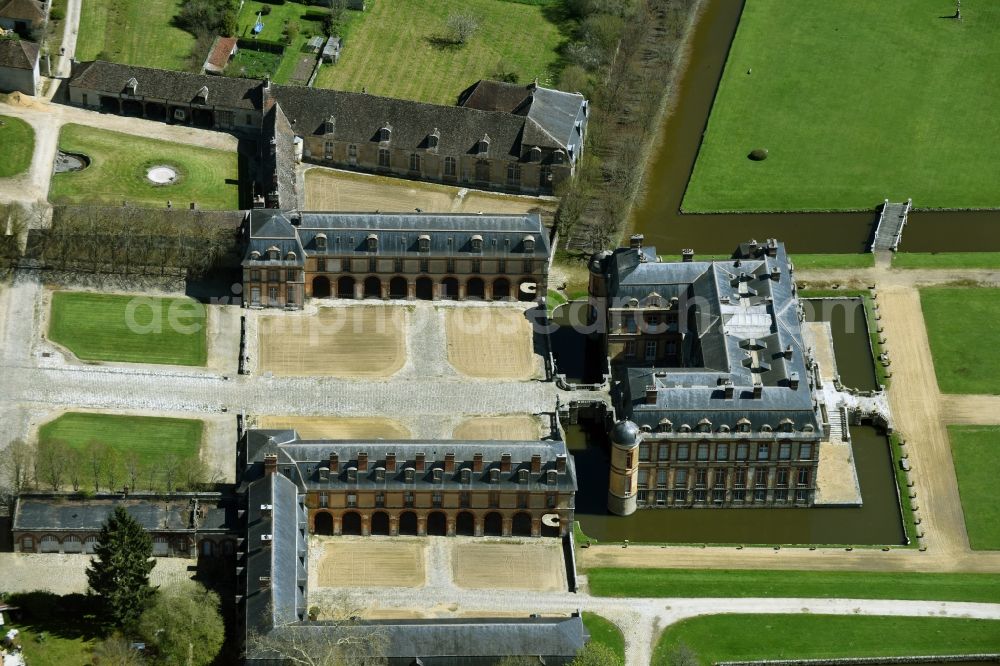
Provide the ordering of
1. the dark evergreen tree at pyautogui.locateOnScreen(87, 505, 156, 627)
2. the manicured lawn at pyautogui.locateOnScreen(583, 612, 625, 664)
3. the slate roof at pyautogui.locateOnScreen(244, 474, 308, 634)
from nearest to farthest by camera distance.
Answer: the slate roof at pyautogui.locateOnScreen(244, 474, 308, 634) → the dark evergreen tree at pyautogui.locateOnScreen(87, 505, 156, 627) → the manicured lawn at pyautogui.locateOnScreen(583, 612, 625, 664)

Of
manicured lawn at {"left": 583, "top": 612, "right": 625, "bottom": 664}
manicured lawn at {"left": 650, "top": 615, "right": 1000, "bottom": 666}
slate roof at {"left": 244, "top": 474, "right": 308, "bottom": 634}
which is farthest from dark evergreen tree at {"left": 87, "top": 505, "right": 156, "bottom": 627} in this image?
manicured lawn at {"left": 650, "top": 615, "right": 1000, "bottom": 666}

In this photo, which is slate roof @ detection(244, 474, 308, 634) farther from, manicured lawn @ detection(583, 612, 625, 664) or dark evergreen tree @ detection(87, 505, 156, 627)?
manicured lawn @ detection(583, 612, 625, 664)

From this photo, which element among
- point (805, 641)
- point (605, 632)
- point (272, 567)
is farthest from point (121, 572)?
point (805, 641)

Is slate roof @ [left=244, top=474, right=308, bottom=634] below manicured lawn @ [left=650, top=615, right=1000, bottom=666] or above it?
above

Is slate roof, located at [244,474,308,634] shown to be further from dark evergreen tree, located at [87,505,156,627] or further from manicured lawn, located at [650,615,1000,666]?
manicured lawn, located at [650,615,1000,666]

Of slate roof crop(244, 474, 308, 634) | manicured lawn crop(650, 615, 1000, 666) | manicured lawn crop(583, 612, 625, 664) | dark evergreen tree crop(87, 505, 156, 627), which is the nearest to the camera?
slate roof crop(244, 474, 308, 634)

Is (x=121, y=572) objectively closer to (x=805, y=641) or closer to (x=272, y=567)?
(x=272, y=567)

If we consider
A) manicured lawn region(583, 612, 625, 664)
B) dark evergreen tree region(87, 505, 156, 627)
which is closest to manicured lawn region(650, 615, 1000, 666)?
manicured lawn region(583, 612, 625, 664)

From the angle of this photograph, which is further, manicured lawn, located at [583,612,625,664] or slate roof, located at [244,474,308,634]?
manicured lawn, located at [583,612,625,664]
